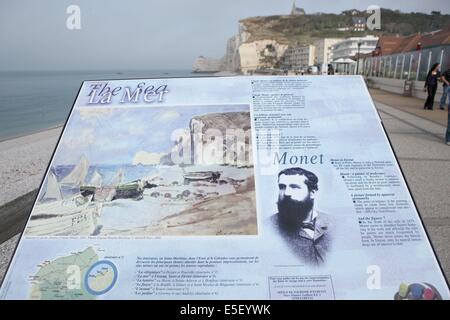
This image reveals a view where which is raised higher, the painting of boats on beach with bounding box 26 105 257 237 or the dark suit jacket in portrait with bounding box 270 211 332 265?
the painting of boats on beach with bounding box 26 105 257 237

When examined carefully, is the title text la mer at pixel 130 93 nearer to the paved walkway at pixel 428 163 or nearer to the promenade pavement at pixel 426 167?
the promenade pavement at pixel 426 167

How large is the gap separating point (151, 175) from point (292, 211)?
92cm

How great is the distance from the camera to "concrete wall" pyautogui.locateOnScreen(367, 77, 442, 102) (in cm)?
1565

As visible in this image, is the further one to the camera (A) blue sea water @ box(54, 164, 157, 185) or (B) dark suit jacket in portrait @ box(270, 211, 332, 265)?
(A) blue sea water @ box(54, 164, 157, 185)

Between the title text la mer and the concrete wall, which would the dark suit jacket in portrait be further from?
the concrete wall

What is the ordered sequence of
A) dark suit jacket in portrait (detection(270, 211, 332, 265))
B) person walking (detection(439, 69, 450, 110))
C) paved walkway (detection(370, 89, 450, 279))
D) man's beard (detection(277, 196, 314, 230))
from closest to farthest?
1. dark suit jacket in portrait (detection(270, 211, 332, 265))
2. man's beard (detection(277, 196, 314, 230))
3. paved walkway (detection(370, 89, 450, 279))
4. person walking (detection(439, 69, 450, 110))

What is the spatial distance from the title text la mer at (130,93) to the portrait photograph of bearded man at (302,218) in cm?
113

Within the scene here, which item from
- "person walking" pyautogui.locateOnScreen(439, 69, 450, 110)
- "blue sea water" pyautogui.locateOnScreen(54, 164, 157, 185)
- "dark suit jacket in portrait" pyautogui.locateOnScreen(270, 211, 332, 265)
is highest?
"blue sea water" pyautogui.locateOnScreen(54, 164, 157, 185)

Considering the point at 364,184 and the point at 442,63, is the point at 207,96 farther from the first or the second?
the point at 442,63

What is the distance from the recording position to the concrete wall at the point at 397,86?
15655 mm

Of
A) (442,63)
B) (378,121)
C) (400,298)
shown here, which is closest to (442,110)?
(442,63)

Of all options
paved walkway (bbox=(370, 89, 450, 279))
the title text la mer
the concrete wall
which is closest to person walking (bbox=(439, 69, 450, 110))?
paved walkway (bbox=(370, 89, 450, 279))

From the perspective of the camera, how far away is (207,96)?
8.75 ft
